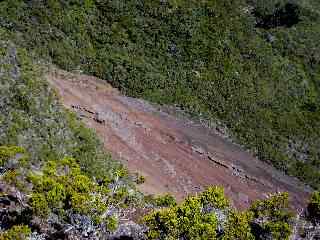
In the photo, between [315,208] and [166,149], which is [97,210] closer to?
[315,208]

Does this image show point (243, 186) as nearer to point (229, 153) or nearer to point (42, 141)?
point (229, 153)

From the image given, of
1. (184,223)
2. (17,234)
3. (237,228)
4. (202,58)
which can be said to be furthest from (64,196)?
(202,58)

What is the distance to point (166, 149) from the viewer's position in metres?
37.2

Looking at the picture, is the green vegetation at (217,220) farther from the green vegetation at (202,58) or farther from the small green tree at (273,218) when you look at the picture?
the green vegetation at (202,58)

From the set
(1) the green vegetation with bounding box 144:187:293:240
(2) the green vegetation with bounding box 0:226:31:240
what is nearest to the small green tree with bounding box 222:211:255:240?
(1) the green vegetation with bounding box 144:187:293:240

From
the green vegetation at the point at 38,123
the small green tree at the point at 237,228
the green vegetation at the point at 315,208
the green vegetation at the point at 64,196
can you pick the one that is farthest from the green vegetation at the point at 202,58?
the small green tree at the point at 237,228

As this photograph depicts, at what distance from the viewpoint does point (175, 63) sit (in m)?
45.7

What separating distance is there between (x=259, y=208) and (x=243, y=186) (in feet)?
55.3

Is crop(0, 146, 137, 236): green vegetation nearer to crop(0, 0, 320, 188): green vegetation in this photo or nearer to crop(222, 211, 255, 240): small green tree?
crop(222, 211, 255, 240): small green tree

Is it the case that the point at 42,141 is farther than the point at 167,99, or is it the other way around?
the point at 167,99

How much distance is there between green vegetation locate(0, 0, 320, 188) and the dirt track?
1946 mm

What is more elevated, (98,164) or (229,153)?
(98,164)

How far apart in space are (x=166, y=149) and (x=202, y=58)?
11.9 m

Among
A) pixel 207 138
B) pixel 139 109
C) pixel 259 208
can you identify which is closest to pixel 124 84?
pixel 139 109
